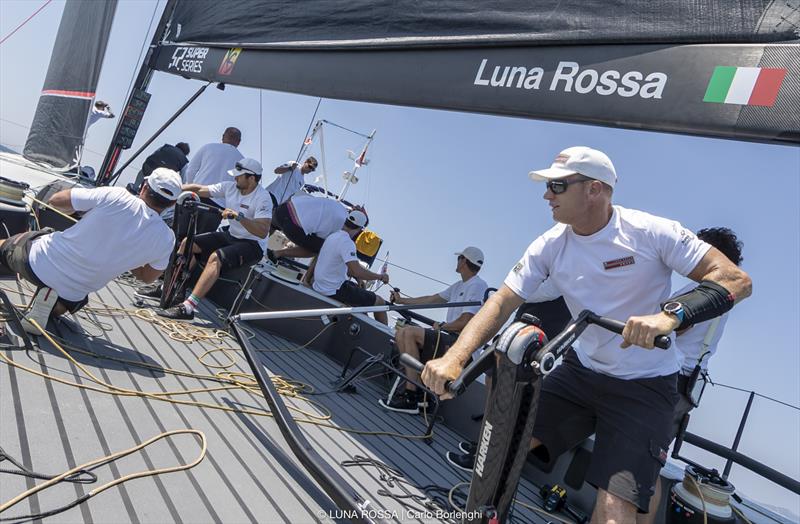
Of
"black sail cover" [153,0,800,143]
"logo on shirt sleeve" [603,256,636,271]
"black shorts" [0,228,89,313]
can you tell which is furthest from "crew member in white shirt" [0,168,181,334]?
"logo on shirt sleeve" [603,256,636,271]

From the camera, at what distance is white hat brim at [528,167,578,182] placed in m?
1.95

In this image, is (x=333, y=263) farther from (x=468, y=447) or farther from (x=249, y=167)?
(x=468, y=447)

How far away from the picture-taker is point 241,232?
17.1ft

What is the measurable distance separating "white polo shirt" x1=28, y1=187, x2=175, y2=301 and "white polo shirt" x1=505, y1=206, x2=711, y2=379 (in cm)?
211

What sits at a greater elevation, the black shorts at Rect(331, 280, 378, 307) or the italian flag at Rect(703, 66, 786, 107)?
the italian flag at Rect(703, 66, 786, 107)

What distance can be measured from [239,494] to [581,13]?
7.24 ft

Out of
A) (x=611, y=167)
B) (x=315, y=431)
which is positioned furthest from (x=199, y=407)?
(x=611, y=167)

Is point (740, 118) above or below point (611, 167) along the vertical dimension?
above

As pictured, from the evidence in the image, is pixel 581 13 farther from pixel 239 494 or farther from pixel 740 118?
pixel 239 494

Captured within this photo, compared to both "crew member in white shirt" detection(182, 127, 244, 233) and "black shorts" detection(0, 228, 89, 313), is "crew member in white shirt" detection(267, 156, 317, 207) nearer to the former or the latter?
"crew member in white shirt" detection(182, 127, 244, 233)

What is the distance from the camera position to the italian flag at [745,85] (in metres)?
1.70

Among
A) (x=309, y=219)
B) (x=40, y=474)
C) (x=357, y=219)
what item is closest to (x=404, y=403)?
(x=40, y=474)

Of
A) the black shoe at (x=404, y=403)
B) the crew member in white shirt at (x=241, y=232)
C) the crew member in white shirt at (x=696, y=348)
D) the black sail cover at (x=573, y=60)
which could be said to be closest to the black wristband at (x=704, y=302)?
the black sail cover at (x=573, y=60)

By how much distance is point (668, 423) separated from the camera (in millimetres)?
1953
